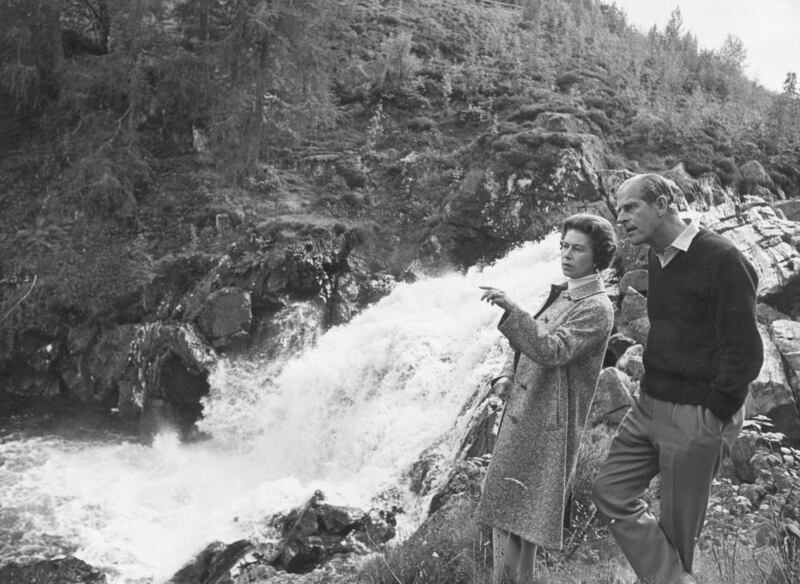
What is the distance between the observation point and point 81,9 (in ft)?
58.0

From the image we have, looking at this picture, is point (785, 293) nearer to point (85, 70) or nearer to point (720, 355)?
point (720, 355)

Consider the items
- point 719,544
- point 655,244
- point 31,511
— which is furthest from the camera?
point 31,511

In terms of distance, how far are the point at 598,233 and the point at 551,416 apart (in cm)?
83

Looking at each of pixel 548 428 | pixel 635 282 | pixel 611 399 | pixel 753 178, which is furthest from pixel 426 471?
pixel 753 178

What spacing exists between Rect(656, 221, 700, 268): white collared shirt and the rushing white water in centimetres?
497

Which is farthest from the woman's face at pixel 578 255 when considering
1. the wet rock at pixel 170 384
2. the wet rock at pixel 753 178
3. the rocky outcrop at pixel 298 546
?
the wet rock at pixel 753 178

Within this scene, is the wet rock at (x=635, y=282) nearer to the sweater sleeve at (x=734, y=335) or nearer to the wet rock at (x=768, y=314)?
the wet rock at (x=768, y=314)

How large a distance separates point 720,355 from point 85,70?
54.3 feet

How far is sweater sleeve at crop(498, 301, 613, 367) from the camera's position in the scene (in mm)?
2896

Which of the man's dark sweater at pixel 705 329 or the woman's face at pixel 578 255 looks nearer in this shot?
the man's dark sweater at pixel 705 329

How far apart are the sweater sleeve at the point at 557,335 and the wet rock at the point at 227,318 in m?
9.72

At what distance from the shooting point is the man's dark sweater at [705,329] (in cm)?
262

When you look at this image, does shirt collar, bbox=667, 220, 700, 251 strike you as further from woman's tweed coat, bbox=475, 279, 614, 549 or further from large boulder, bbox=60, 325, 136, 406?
large boulder, bbox=60, 325, 136, 406

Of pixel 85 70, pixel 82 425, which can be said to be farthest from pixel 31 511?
pixel 85 70
